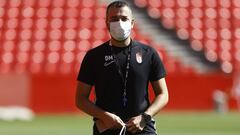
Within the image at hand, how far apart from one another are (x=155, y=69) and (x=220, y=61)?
703 inches

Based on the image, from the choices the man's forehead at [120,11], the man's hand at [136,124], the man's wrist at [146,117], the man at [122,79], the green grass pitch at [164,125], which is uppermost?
the man's forehead at [120,11]

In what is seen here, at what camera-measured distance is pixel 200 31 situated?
969 inches

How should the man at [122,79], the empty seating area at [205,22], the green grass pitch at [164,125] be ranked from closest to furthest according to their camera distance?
the man at [122,79] < the green grass pitch at [164,125] < the empty seating area at [205,22]

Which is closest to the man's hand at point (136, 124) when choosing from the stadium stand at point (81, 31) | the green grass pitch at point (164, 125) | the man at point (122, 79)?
the man at point (122, 79)

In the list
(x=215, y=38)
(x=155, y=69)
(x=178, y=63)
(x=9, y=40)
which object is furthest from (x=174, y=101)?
(x=155, y=69)

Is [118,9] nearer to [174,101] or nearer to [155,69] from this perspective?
[155,69]

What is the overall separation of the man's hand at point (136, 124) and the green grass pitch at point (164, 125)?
8.50 meters

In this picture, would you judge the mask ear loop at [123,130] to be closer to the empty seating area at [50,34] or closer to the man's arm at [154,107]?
the man's arm at [154,107]

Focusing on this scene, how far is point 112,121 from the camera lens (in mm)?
5289

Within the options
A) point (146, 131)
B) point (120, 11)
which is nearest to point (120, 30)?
point (120, 11)

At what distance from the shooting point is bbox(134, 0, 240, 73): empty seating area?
78.9 ft

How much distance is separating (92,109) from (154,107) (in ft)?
1.35

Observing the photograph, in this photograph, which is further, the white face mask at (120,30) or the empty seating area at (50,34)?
the empty seating area at (50,34)

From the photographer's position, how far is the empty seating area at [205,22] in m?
24.0
